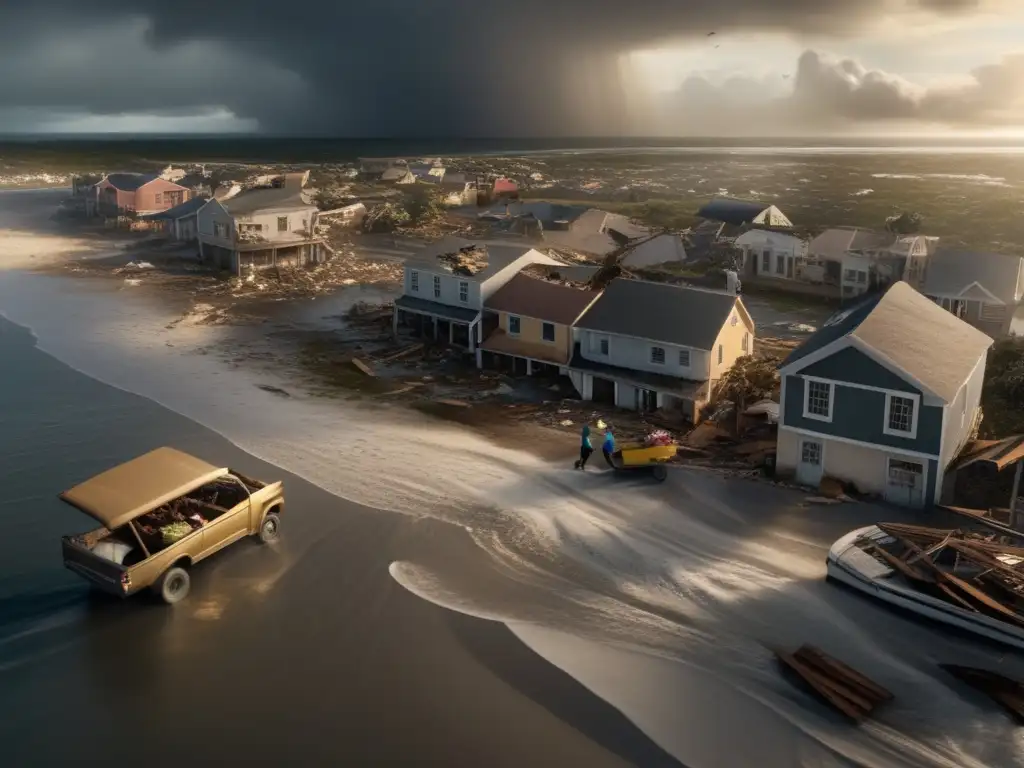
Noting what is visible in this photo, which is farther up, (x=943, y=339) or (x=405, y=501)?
(x=943, y=339)

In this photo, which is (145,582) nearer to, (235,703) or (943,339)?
(235,703)

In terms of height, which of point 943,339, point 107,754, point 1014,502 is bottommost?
point 107,754

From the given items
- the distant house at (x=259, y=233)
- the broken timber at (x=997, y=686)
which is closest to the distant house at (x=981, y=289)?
the broken timber at (x=997, y=686)

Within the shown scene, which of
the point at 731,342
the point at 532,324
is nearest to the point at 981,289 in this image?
the point at 731,342

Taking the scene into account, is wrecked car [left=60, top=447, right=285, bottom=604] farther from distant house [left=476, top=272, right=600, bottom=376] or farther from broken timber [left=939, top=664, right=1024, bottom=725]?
distant house [left=476, top=272, right=600, bottom=376]

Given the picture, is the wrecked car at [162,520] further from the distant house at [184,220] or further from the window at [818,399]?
the distant house at [184,220]

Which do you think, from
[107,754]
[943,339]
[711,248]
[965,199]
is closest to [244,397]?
[107,754]

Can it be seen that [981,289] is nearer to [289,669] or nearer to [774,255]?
[774,255]

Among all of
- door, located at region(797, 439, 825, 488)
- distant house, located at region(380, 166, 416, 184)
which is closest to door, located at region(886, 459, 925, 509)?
door, located at region(797, 439, 825, 488)
